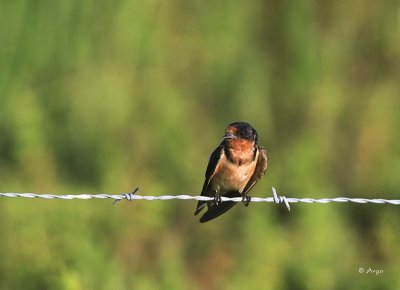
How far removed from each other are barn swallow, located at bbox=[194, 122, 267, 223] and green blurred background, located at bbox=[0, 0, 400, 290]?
658 mm

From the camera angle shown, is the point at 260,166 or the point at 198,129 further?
the point at 198,129

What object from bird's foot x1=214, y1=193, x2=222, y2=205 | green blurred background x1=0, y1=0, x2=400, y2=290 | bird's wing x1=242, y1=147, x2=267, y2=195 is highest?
green blurred background x1=0, y1=0, x2=400, y2=290

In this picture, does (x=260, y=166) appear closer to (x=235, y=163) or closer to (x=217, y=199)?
(x=235, y=163)

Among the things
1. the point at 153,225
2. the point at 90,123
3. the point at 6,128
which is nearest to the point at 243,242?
the point at 153,225

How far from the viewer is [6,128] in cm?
706

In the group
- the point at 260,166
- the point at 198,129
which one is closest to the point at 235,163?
the point at 260,166

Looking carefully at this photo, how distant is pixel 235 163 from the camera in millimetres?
5238

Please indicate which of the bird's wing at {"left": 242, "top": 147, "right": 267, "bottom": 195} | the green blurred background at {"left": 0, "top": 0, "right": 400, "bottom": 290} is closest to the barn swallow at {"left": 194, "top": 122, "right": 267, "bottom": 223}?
the bird's wing at {"left": 242, "top": 147, "right": 267, "bottom": 195}

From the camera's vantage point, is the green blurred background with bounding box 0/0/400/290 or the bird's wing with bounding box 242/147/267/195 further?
the green blurred background with bounding box 0/0/400/290

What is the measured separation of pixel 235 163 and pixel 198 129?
2148 mm

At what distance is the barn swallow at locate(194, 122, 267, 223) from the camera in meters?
5.24

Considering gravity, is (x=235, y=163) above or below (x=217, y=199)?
above

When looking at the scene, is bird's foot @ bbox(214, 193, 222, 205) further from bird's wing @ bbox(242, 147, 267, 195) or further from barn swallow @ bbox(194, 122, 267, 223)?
bird's wing @ bbox(242, 147, 267, 195)

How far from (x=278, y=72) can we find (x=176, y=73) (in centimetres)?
79
